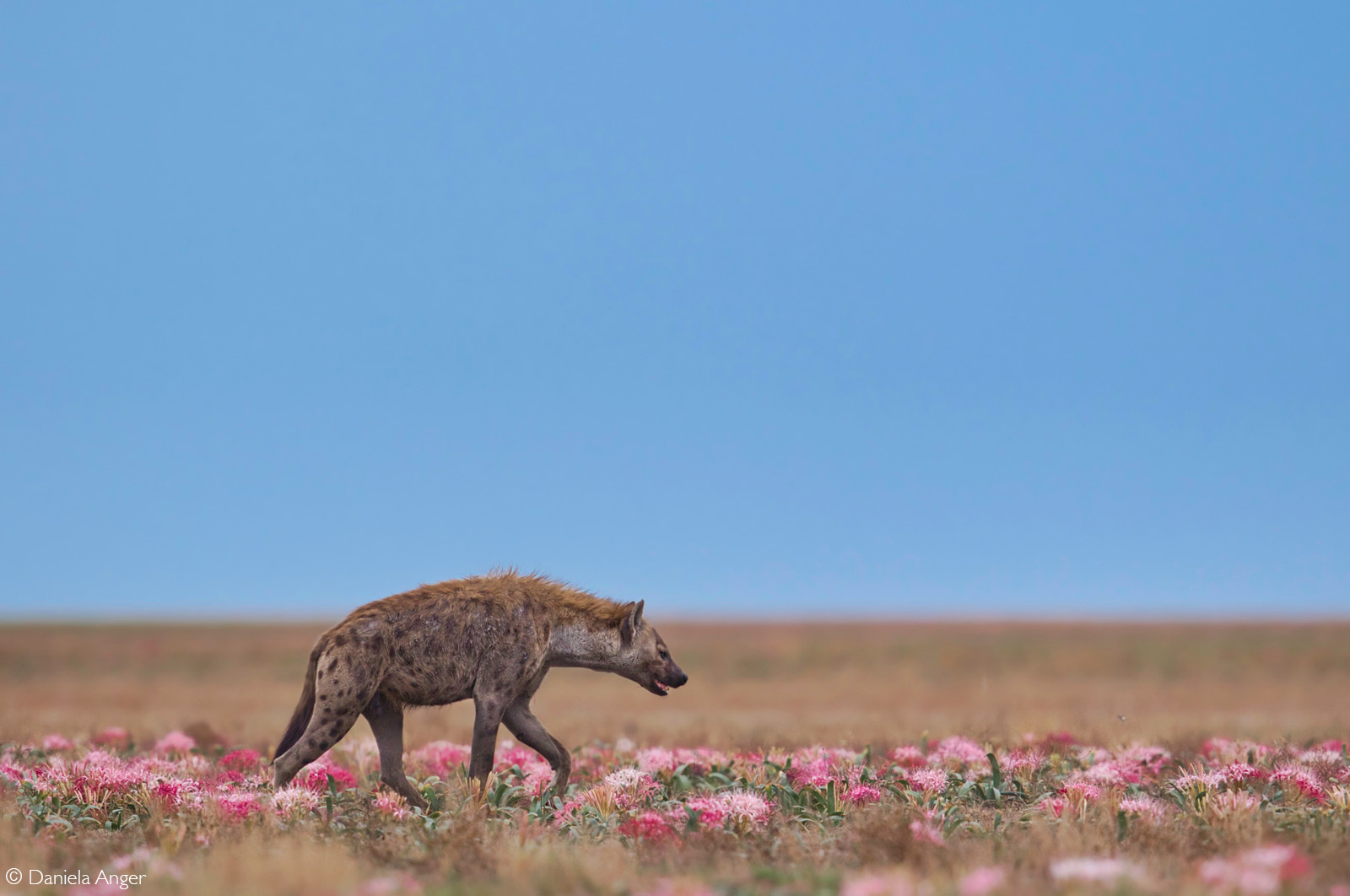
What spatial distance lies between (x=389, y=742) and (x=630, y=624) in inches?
116

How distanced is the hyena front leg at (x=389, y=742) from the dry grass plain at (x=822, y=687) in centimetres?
590

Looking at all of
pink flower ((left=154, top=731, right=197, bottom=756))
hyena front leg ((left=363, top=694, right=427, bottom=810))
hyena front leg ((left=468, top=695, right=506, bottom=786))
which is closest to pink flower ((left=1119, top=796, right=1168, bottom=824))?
hyena front leg ((left=468, top=695, right=506, bottom=786))

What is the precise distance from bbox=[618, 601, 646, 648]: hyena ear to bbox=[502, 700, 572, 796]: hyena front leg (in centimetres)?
145

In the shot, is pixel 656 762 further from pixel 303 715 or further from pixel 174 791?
pixel 174 791

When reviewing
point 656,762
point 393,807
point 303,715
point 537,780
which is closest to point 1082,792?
point 656,762

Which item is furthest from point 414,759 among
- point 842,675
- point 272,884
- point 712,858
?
point 842,675

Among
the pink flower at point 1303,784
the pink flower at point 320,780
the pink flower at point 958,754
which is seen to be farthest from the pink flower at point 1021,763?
the pink flower at point 320,780

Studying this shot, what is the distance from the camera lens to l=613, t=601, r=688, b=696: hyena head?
13.9 m

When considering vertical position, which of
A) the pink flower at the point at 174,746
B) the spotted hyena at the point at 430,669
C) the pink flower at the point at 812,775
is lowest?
the pink flower at the point at 174,746

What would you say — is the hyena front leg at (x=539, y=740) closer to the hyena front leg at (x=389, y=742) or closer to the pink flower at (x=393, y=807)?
the hyena front leg at (x=389, y=742)

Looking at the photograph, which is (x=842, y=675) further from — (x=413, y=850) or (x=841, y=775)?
(x=413, y=850)

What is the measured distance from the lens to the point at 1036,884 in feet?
24.9

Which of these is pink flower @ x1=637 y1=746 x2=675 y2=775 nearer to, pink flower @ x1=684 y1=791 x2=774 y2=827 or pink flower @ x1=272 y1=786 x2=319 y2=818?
pink flower @ x1=684 y1=791 x2=774 y2=827

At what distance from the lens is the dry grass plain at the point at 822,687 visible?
22000mm
